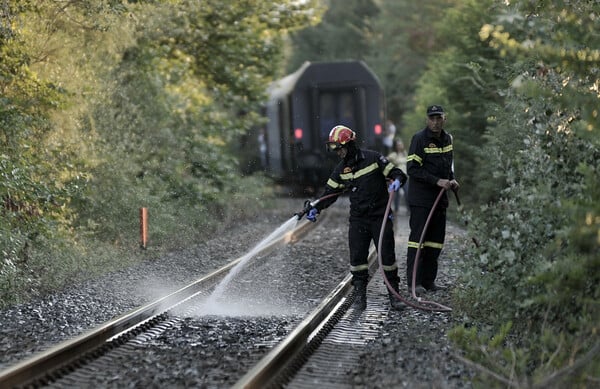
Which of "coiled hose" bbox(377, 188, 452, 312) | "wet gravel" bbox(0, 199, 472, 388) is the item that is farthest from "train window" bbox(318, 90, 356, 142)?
"coiled hose" bbox(377, 188, 452, 312)

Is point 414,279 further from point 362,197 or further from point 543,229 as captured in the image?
point 543,229

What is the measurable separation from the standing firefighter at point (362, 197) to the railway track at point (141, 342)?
1.89 feet

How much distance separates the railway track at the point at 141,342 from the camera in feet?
20.9

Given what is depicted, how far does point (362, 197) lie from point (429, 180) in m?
0.87

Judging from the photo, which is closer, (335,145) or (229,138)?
(335,145)

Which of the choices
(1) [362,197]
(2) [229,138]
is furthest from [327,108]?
(1) [362,197]

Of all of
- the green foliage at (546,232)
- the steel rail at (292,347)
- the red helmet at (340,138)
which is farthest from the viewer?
the red helmet at (340,138)

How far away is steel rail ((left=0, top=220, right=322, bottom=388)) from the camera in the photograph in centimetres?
631

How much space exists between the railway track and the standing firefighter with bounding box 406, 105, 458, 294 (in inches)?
42.0

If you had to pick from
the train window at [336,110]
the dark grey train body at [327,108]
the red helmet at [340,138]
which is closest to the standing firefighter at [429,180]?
the red helmet at [340,138]

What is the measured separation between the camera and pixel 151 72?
18781mm

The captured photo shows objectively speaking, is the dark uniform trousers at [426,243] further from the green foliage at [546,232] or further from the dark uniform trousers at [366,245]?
the green foliage at [546,232]

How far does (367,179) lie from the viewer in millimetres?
9281

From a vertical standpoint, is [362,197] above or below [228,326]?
above
